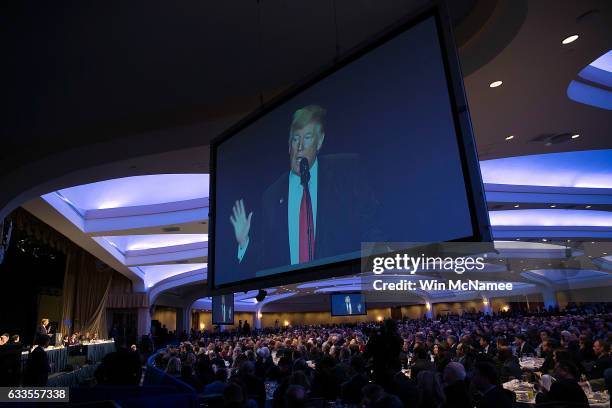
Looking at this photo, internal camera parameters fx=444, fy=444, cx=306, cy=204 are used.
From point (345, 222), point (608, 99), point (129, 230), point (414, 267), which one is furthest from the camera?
point (129, 230)

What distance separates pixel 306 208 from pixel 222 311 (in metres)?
11.3

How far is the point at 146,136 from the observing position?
6.73 meters

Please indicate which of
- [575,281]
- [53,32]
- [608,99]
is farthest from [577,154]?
[575,281]

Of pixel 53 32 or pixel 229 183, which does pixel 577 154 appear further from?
pixel 53 32

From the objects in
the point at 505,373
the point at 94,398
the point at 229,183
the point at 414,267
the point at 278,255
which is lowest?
the point at 505,373

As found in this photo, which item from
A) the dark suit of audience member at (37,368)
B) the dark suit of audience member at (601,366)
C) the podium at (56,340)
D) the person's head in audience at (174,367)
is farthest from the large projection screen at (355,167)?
the podium at (56,340)

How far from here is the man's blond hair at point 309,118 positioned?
3812 millimetres

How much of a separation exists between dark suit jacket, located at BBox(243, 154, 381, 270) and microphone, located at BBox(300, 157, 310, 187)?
0.53ft

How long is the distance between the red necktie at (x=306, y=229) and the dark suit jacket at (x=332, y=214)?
0.26 feet

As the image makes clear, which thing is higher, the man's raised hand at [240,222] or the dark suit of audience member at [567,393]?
the man's raised hand at [240,222]

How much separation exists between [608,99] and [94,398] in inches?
295

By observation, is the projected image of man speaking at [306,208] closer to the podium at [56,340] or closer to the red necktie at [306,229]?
the red necktie at [306,229]

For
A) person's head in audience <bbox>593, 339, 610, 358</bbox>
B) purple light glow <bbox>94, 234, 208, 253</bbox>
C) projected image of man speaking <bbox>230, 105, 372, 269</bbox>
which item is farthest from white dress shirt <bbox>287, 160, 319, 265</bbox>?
purple light glow <bbox>94, 234, 208, 253</bbox>

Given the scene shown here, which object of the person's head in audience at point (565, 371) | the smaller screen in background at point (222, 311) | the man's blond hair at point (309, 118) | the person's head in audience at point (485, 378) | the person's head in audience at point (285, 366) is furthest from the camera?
the smaller screen in background at point (222, 311)
